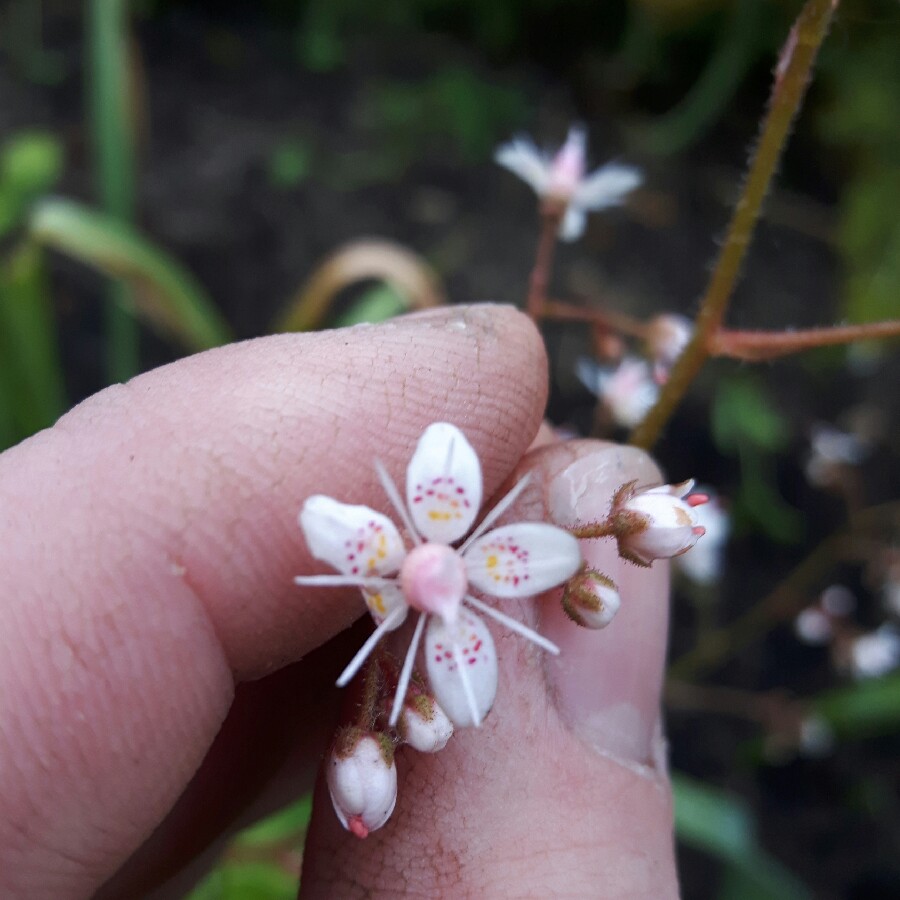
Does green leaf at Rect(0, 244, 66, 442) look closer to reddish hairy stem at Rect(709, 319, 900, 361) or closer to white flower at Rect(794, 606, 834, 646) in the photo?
reddish hairy stem at Rect(709, 319, 900, 361)

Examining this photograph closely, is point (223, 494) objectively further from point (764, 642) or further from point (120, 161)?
point (764, 642)

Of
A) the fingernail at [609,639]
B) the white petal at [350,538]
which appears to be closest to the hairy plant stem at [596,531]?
the fingernail at [609,639]

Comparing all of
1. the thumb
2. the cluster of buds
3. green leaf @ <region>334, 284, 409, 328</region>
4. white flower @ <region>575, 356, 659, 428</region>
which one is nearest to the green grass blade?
green leaf @ <region>334, 284, 409, 328</region>

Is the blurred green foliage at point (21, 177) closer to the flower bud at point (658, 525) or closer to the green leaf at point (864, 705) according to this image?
the flower bud at point (658, 525)

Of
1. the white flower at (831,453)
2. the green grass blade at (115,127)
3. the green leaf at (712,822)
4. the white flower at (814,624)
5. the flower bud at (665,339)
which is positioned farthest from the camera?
the white flower at (831,453)

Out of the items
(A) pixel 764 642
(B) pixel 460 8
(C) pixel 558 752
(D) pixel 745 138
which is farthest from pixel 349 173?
(C) pixel 558 752

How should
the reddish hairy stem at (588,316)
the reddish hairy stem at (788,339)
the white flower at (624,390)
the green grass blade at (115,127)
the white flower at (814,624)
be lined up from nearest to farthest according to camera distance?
the reddish hairy stem at (788,339), the reddish hairy stem at (588,316), the white flower at (624,390), the green grass blade at (115,127), the white flower at (814,624)

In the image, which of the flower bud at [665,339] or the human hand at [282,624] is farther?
the flower bud at [665,339]
